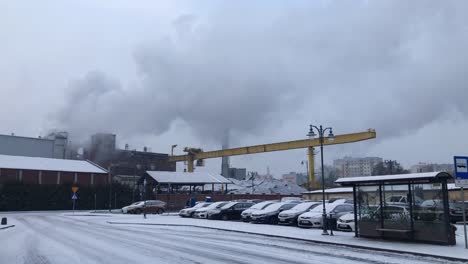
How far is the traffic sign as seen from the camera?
16873 mm

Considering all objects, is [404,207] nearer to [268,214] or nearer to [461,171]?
[461,171]

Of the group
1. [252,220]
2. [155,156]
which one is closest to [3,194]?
[252,220]

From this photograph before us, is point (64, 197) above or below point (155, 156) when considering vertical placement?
below

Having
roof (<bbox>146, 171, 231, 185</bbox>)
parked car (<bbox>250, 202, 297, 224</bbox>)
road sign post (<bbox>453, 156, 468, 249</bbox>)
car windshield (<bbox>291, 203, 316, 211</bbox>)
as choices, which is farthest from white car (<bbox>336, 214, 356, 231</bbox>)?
roof (<bbox>146, 171, 231, 185</bbox>)

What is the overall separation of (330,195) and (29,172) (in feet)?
135

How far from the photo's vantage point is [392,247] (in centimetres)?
1673

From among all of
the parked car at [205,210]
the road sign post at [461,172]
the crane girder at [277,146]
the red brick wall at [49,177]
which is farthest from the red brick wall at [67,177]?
the road sign post at [461,172]

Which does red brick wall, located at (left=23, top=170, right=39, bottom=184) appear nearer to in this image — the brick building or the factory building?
the brick building

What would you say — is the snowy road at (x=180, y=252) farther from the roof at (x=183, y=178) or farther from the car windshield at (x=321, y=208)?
the roof at (x=183, y=178)

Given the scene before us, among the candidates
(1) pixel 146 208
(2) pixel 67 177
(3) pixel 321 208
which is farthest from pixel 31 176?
(3) pixel 321 208

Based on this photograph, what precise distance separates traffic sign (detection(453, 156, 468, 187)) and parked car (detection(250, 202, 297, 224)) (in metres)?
14.9

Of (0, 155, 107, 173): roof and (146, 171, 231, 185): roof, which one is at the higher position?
(0, 155, 107, 173): roof

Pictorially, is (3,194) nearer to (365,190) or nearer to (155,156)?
(365,190)

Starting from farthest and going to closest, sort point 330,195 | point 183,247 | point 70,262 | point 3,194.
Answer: point 3,194 → point 330,195 → point 183,247 → point 70,262
